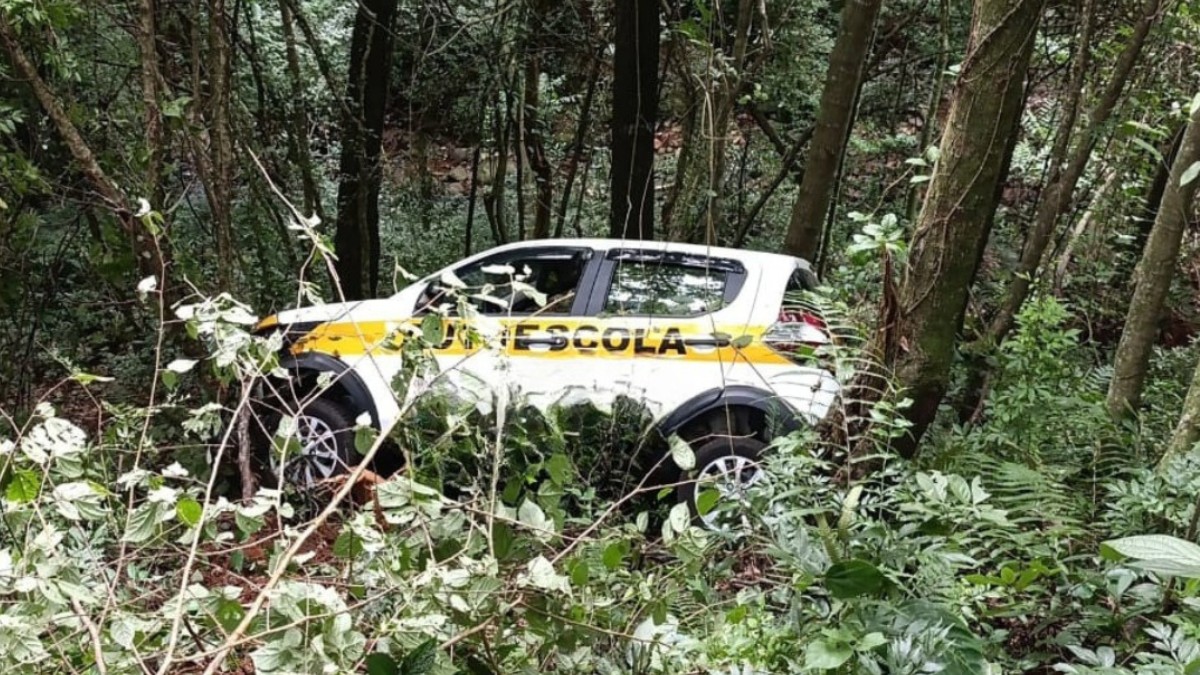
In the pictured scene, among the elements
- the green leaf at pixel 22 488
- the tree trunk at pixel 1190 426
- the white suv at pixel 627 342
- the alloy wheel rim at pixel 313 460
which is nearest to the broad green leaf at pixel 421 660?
the green leaf at pixel 22 488

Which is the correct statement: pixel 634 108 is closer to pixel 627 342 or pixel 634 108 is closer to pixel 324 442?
pixel 627 342

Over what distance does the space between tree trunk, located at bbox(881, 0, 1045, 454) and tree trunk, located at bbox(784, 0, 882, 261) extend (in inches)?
130

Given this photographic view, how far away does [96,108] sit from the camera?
20.5ft

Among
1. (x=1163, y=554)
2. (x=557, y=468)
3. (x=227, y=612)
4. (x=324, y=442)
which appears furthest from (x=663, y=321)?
(x=1163, y=554)

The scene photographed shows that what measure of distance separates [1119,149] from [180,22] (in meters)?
8.18

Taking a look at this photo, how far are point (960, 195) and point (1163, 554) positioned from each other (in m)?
1.81

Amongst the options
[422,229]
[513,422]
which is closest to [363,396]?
[513,422]

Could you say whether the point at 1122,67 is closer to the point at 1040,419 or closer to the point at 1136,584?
the point at 1040,419

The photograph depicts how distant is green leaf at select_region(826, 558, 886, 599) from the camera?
1.82m

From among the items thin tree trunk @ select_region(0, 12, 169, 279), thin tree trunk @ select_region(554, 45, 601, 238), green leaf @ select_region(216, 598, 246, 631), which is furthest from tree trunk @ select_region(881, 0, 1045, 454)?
thin tree trunk @ select_region(554, 45, 601, 238)

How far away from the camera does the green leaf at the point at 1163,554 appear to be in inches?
44.9

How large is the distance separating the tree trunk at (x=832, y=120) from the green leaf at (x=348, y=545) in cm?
502

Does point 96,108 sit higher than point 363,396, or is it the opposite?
point 96,108

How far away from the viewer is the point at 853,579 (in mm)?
1831
